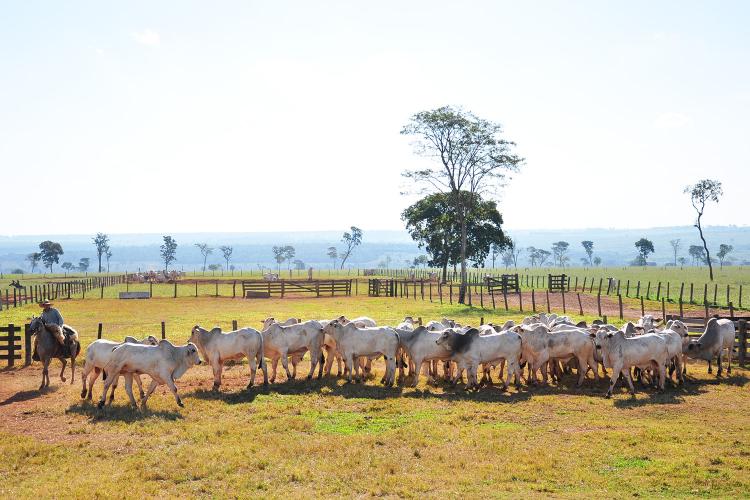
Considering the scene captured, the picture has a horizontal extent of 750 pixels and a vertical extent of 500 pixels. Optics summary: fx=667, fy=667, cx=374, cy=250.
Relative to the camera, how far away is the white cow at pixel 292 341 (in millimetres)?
17812

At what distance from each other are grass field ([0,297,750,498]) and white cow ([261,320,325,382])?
1.00 metres

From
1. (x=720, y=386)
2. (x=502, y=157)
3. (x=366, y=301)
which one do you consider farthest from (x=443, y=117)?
(x=720, y=386)

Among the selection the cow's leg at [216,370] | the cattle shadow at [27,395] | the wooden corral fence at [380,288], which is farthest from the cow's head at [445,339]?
the wooden corral fence at [380,288]

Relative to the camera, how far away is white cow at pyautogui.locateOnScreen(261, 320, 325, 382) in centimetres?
1781

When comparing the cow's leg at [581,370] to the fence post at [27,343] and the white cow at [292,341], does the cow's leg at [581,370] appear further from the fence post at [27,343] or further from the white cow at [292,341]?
the fence post at [27,343]

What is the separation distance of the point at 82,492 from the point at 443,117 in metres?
46.0

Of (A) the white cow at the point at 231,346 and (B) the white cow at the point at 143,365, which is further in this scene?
(A) the white cow at the point at 231,346

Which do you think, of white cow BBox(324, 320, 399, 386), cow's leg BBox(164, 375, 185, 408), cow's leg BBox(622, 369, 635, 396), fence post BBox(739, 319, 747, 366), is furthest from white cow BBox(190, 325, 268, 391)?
fence post BBox(739, 319, 747, 366)

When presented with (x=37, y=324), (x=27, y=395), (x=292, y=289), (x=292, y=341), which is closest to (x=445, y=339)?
(x=292, y=341)

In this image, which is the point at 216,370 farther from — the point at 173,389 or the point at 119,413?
the point at 119,413

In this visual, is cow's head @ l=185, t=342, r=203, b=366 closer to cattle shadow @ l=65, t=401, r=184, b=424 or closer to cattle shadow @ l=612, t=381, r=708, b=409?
cattle shadow @ l=65, t=401, r=184, b=424

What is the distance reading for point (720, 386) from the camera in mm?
16938

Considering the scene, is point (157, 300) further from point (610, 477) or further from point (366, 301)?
point (610, 477)

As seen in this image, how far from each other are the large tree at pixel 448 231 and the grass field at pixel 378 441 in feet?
190
